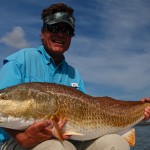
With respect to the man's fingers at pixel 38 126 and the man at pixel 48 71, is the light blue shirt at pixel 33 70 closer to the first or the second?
the man at pixel 48 71

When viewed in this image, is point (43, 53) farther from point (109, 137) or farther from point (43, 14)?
point (109, 137)

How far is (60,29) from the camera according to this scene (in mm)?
6863

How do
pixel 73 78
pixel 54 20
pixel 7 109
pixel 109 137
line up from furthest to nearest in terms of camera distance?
pixel 73 78 → pixel 54 20 → pixel 109 137 → pixel 7 109

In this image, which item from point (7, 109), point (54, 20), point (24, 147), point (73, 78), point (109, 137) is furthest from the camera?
point (73, 78)

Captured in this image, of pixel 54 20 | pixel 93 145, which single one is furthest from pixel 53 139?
pixel 54 20

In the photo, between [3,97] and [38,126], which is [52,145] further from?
[3,97]

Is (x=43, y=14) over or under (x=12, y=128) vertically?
over

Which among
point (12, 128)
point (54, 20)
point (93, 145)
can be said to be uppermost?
point (54, 20)

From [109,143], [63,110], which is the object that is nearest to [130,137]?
[109,143]

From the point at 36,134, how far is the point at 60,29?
7.46 feet

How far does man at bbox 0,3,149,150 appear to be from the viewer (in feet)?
18.1

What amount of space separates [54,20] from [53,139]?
90.6 inches

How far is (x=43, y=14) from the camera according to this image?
23.0 feet

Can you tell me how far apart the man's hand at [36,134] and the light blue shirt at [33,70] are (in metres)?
0.64
